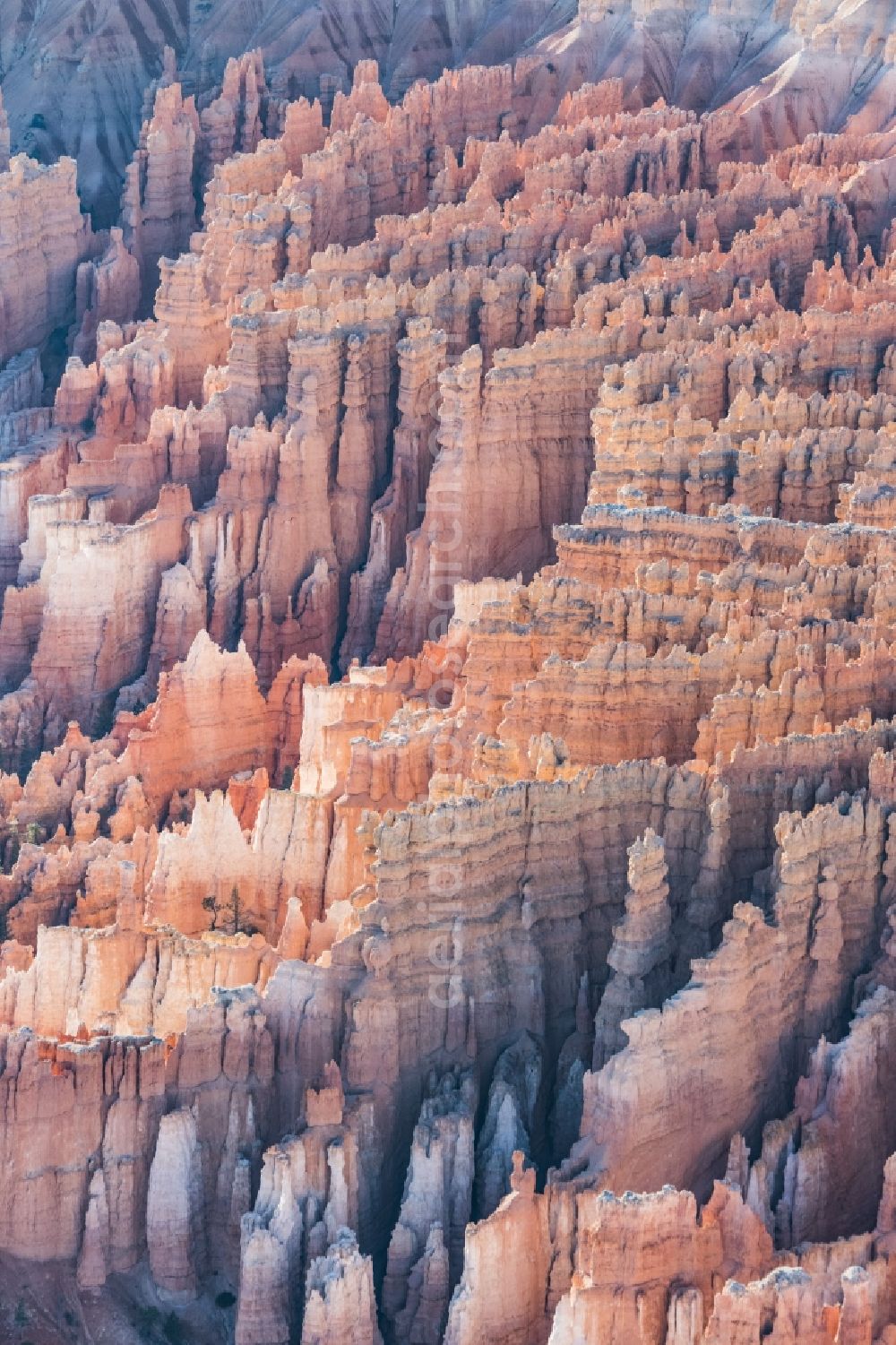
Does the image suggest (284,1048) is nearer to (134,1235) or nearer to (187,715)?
(134,1235)

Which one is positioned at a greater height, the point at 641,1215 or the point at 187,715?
the point at 187,715

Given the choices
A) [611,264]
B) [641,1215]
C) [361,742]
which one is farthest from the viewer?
[611,264]

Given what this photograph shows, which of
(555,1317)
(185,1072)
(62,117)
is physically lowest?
(555,1317)

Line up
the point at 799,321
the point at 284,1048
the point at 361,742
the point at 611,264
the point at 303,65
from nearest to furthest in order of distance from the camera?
the point at 284,1048, the point at 361,742, the point at 799,321, the point at 611,264, the point at 303,65

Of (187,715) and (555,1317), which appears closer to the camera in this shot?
(555,1317)

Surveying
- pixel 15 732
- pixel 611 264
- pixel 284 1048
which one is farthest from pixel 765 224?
pixel 284 1048

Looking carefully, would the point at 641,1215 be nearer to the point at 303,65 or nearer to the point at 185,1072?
the point at 185,1072
